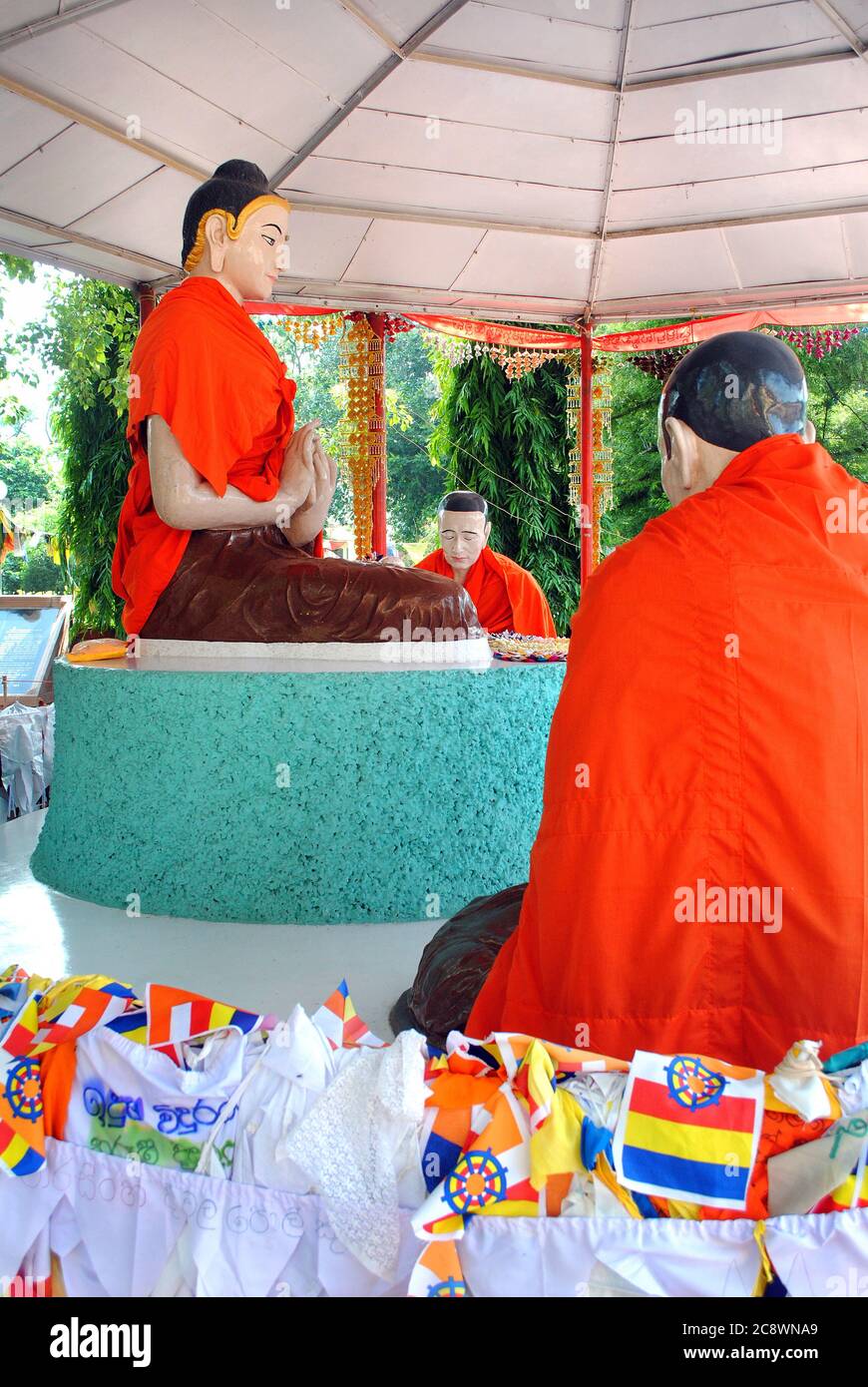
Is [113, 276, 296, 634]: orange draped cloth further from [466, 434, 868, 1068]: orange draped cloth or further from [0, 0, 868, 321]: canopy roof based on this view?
[466, 434, 868, 1068]: orange draped cloth

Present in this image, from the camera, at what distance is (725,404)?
5.30 ft

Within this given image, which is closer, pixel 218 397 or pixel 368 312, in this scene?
pixel 218 397

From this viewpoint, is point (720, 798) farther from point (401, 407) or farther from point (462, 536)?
point (401, 407)

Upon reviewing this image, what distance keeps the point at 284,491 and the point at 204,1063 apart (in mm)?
2340

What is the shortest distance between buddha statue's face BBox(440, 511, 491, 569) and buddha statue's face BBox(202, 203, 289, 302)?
218cm

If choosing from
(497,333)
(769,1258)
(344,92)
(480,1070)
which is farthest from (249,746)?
(497,333)

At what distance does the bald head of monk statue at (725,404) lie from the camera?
1591 mm

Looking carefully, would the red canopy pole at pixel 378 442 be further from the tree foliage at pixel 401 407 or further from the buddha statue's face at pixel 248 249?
the tree foliage at pixel 401 407

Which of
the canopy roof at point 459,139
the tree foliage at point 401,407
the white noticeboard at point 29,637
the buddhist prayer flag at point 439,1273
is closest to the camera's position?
the buddhist prayer flag at point 439,1273

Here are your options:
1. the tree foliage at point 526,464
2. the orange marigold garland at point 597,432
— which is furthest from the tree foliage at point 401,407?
the orange marigold garland at point 597,432

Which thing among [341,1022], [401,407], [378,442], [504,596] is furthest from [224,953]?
[401,407]

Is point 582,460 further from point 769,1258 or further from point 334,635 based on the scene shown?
point 769,1258

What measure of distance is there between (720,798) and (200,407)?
220 cm
